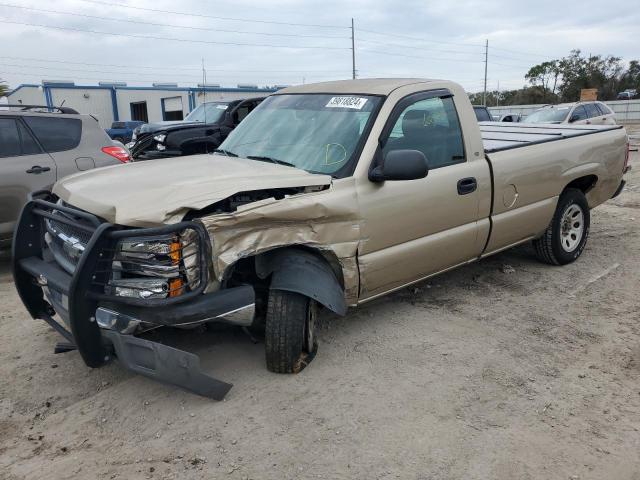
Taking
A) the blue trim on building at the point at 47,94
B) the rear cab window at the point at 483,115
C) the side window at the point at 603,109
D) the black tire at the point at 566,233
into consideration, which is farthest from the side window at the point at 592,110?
the blue trim on building at the point at 47,94

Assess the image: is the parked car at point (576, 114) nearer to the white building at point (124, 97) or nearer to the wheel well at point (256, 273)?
the wheel well at point (256, 273)

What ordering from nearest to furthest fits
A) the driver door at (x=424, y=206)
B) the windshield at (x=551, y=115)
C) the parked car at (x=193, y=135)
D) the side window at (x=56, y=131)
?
the driver door at (x=424, y=206), the side window at (x=56, y=131), the parked car at (x=193, y=135), the windshield at (x=551, y=115)

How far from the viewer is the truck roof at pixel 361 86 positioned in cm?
418

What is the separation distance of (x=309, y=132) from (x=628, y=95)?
57.2 m

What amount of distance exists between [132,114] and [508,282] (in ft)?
114

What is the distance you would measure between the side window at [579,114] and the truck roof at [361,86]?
12.3 metres

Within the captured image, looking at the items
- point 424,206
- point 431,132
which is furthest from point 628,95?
point 424,206

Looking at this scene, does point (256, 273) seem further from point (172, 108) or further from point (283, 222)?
point (172, 108)

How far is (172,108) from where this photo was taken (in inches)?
1395

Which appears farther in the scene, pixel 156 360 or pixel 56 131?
pixel 56 131

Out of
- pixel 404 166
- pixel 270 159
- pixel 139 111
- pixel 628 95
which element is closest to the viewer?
pixel 404 166

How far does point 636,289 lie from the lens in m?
5.12

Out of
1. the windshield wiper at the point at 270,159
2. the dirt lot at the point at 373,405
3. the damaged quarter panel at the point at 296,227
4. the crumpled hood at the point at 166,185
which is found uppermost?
the windshield wiper at the point at 270,159

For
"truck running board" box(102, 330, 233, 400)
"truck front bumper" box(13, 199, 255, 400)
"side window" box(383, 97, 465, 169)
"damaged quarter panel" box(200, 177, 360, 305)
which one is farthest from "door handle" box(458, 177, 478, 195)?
"truck running board" box(102, 330, 233, 400)
